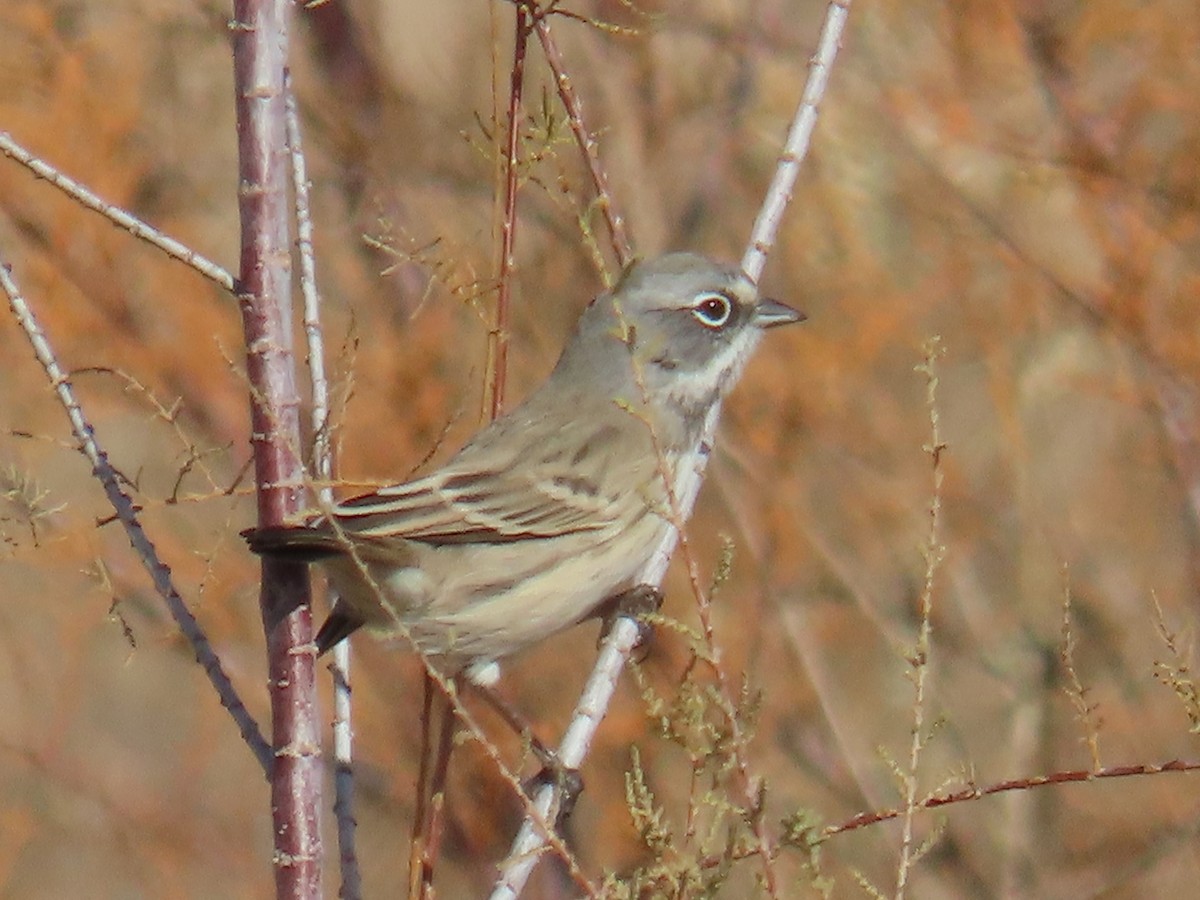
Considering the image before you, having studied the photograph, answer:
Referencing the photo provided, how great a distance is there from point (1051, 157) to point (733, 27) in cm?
169

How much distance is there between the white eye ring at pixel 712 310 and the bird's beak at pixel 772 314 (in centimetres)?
9

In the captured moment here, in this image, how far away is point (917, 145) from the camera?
329 inches

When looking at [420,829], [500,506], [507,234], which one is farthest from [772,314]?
[420,829]

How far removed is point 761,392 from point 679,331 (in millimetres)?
3376

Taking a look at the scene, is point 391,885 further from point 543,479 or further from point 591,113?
point 543,479

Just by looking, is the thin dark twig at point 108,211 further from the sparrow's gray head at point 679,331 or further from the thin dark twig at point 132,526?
the sparrow's gray head at point 679,331

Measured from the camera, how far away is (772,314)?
4.64 metres

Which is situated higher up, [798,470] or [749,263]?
[798,470]

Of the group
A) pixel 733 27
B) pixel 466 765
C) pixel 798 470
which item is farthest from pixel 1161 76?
pixel 466 765

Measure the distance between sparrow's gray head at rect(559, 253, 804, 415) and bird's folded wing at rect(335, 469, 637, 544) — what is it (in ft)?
1.31

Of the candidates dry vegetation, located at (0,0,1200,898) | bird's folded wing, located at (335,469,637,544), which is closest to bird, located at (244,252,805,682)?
bird's folded wing, located at (335,469,637,544)

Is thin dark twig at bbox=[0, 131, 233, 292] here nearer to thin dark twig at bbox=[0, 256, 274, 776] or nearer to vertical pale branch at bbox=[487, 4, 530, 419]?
thin dark twig at bbox=[0, 256, 274, 776]

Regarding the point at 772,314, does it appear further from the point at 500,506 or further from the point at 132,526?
the point at 132,526

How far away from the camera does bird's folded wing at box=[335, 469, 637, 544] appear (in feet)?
13.4
